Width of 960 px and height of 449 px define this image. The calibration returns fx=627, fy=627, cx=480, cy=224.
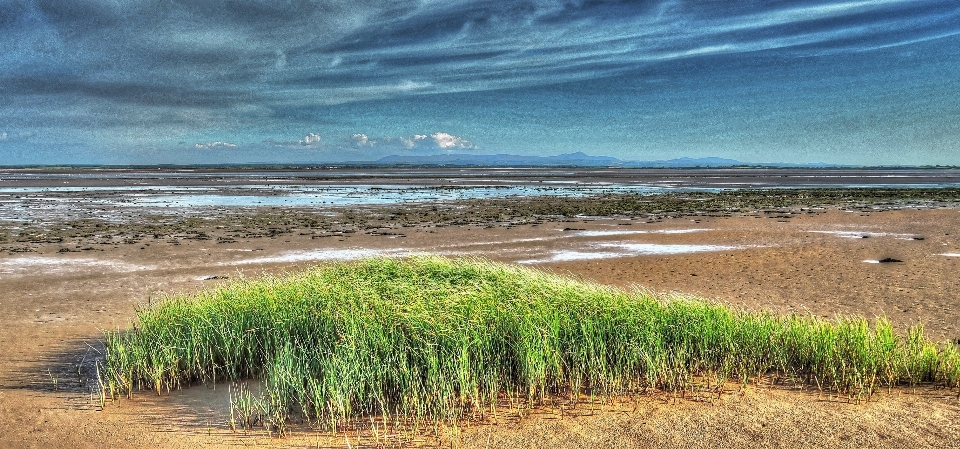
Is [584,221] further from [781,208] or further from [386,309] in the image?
[386,309]

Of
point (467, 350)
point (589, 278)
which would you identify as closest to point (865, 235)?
point (589, 278)

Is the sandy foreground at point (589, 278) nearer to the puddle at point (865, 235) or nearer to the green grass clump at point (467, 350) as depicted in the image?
the puddle at point (865, 235)

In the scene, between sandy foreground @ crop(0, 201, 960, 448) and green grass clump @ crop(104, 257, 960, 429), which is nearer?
sandy foreground @ crop(0, 201, 960, 448)

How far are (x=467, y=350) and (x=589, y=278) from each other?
27.4ft

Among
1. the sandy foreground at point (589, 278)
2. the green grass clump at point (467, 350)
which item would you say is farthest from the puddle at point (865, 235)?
the green grass clump at point (467, 350)

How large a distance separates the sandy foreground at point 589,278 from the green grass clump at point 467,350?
12.5 inches

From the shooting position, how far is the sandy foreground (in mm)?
6285

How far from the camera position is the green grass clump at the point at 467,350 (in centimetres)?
667

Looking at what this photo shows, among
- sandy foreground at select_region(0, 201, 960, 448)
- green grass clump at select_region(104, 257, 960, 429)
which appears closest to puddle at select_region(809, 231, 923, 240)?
sandy foreground at select_region(0, 201, 960, 448)

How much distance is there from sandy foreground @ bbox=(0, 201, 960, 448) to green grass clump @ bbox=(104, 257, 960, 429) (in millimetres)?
318

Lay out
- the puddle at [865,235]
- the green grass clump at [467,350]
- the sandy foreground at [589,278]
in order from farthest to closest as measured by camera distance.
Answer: the puddle at [865,235] < the green grass clump at [467,350] < the sandy foreground at [589,278]

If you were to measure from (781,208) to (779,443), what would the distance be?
1291 inches

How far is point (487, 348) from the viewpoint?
23.2ft

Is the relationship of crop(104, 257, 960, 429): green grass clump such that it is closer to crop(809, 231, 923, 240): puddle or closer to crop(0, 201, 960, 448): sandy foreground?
crop(0, 201, 960, 448): sandy foreground
